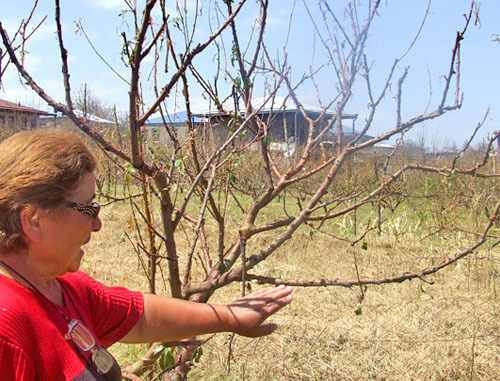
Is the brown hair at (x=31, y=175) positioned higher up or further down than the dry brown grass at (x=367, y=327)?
higher up

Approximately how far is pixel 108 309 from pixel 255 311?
0.41m

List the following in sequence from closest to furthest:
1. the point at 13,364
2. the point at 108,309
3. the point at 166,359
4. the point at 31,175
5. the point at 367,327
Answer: the point at 13,364, the point at 31,175, the point at 108,309, the point at 166,359, the point at 367,327

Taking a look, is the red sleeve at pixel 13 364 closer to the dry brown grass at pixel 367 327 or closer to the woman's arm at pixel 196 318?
the woman's arm at pixel 196 318

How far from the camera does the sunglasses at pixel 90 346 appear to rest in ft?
3.38

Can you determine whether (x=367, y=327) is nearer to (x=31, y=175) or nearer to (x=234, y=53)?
(x=234, y=53)

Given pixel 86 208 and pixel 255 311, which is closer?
pixel 86 208

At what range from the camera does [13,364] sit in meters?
0.89

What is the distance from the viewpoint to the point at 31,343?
3.08ft

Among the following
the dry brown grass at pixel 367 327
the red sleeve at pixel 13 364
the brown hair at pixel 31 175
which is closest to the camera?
the red sleeve at pixel 13 364

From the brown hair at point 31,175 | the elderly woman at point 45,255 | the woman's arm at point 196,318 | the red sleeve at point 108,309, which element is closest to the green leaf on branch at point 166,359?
the woman's arm at point 196,318

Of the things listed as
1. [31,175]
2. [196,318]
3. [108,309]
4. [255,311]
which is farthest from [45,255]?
[255,311]

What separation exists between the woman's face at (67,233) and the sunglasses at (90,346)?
4.8 inches

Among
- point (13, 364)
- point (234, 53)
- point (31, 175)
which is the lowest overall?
point (13, 364)

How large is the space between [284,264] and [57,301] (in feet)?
15.7
